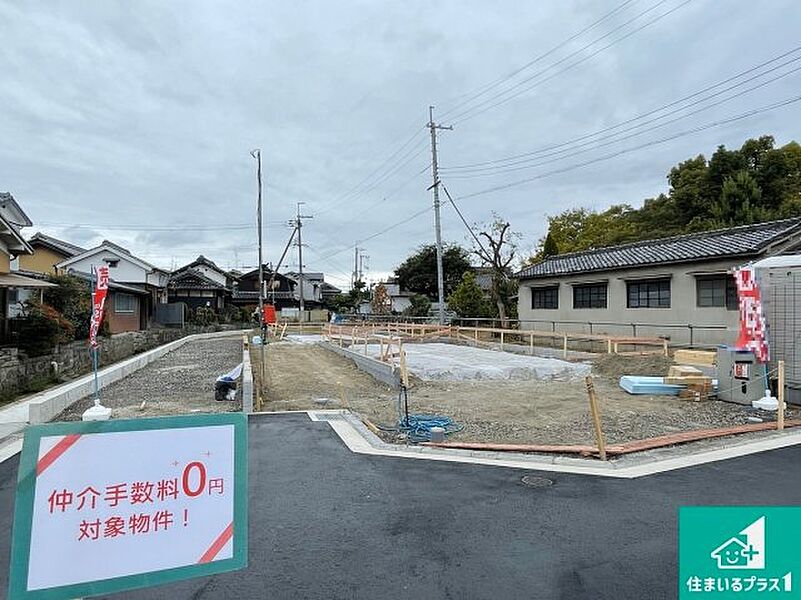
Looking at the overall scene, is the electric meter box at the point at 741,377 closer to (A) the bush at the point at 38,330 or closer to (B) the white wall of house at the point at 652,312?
(B) the white wall of house at the point at 652,312

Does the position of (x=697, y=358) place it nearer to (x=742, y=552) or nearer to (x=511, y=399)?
(x=511, y=399)

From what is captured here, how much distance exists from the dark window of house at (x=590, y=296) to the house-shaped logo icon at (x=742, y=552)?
61.5 ft

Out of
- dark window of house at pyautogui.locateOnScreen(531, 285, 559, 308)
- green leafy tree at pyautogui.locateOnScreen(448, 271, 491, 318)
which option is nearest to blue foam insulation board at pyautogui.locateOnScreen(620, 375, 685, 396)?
dark window of house at pyautogui.locateOnScreen(531, 285, 559, 308)

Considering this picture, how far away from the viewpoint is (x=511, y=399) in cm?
990

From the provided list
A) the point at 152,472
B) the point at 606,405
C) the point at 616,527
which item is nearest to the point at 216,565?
the point at 152,472

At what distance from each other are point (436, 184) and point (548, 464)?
2362cm

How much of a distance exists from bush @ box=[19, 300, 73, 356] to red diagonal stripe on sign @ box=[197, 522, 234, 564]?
13163mm

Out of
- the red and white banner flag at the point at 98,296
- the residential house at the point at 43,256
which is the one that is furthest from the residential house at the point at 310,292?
the red and white banner flag at the point at 98,296

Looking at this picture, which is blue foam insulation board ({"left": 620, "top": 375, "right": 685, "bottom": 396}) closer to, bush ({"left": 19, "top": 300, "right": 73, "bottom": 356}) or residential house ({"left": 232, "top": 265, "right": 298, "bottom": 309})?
bush ({"left": 19, "top": 300, "right": 73, "bottom": 356})

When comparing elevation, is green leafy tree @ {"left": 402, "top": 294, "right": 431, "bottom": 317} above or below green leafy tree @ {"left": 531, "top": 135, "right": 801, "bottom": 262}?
below

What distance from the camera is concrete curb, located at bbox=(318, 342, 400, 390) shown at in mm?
12184

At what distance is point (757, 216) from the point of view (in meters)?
26.0

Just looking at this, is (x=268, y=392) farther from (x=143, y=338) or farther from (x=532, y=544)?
(x=143, y=338)

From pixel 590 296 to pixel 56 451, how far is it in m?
21.1
